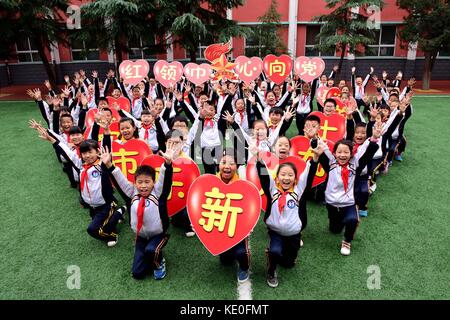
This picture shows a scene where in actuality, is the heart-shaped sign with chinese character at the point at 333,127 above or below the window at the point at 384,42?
below

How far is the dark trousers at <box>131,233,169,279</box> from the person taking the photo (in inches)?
113

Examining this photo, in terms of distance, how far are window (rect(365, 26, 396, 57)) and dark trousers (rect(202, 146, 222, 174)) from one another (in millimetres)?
14224

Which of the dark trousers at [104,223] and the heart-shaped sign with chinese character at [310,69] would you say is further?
the heart-shaped sign with chinese character at [310,69]

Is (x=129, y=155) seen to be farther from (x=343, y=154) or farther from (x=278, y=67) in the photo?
(x=278, y=67)

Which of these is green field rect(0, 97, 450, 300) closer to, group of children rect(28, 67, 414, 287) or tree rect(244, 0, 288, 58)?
group of children rect(28, 67, 414, 287)

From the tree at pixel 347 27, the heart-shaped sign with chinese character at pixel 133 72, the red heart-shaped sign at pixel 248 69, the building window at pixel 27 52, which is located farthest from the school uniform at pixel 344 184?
the building window at pixel 27 52

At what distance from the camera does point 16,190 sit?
483cm

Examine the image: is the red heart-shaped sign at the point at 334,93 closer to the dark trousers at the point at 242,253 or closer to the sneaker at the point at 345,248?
the sneaker at the point at 345,248

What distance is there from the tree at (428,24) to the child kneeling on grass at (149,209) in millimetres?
13106

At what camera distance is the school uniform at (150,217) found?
9.43ft

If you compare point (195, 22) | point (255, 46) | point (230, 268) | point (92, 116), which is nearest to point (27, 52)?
point (195, 22)

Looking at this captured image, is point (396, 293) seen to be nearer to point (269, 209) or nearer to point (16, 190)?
point (269, 209)

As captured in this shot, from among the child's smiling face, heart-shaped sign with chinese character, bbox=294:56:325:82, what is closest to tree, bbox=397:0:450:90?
heart-shaped sign with chinese character, bbox=294:56:325:82

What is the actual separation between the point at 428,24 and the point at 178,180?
1333cm
